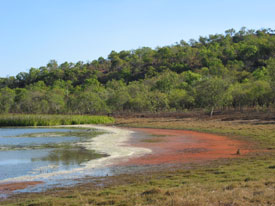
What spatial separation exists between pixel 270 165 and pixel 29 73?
194 meters

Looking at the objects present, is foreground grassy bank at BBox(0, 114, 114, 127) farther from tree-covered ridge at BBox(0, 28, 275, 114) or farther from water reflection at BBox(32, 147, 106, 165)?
water reflection at BBox(32, 147, 106, 165)

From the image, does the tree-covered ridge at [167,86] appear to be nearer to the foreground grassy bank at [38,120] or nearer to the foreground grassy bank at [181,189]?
the foreground grassy bank at [38,120]

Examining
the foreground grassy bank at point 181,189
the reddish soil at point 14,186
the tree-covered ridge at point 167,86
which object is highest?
the tree-covered ridge at point 167,86

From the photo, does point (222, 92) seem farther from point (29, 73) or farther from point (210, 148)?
point (29, 73)

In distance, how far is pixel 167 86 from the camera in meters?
109

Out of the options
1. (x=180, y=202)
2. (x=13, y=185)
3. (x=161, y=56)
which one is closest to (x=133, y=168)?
(x=13, y=185)

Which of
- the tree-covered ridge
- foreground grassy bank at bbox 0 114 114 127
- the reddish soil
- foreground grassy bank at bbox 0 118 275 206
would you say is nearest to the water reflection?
the reddish soil

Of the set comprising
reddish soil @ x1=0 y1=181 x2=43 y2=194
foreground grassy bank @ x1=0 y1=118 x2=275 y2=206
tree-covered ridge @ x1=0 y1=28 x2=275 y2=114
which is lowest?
reddish soil @ x1=0 y1=181 x2=43 y2=194

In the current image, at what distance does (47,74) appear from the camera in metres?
194

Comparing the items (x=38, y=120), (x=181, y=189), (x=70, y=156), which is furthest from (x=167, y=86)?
(x=181, y=189)

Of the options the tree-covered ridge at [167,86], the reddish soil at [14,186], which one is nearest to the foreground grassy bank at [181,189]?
the reddish soil at [14,186]

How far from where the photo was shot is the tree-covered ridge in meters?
75.2

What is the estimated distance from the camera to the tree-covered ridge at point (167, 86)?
75.2m

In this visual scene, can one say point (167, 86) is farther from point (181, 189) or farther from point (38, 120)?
point (181, 189)
